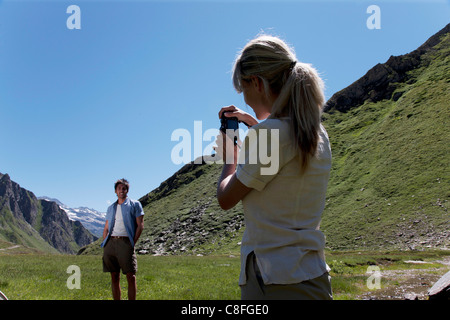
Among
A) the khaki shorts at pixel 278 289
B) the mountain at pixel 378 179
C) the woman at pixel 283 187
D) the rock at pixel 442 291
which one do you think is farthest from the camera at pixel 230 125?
the mountain at pixel 378 179

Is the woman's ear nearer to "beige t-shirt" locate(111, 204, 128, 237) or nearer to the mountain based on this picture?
"beige t-shirt" locate(111, 204, 128, 237)

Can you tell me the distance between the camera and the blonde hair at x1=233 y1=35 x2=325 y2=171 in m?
2.15

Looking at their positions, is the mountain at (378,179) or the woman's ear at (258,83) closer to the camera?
the woman's ear at (258,83)

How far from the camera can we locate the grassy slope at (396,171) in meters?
50.9

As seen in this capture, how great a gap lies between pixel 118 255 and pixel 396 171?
71.7 meters

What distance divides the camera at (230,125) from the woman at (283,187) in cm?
31

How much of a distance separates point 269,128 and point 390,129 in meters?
95.0

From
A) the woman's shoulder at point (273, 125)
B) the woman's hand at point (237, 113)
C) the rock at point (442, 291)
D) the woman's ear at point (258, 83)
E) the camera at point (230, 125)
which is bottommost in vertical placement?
the rock at point (442, 291)

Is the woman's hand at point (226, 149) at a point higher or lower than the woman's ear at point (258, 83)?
lower

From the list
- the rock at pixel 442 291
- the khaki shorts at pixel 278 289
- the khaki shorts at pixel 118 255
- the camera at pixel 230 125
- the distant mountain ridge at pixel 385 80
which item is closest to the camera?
the khaki shorts at pixel 278 289

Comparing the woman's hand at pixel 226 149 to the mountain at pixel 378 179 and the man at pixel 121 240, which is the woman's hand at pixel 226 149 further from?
the mountain at pixel 378 179

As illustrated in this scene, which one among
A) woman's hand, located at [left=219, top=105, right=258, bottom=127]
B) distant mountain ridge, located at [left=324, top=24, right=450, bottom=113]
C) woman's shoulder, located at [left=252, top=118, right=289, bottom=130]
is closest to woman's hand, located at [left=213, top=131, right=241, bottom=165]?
woman's hand, located at [left=219, top=105, right=258, bottom=127]
